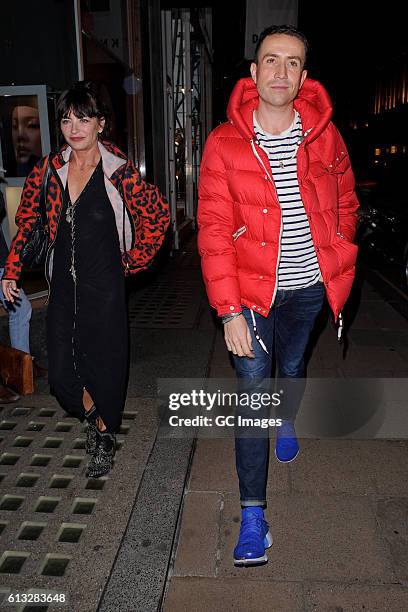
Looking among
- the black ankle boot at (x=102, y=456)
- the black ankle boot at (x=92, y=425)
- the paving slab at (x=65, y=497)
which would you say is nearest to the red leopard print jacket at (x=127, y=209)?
the black ankle boot at (x=92, y=425)

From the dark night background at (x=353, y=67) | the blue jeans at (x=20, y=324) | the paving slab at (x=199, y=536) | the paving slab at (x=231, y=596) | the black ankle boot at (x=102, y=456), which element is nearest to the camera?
the paving slab at (x=231, y=596)

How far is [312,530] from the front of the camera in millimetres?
2834

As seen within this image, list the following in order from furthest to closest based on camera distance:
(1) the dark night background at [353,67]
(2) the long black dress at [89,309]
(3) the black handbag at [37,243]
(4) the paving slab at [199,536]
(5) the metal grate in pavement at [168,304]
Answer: (1) the dark night background at [353,67], (5) the metal grate in pavement at [168,304], (3) the black handbag at [37,243], (2) the long black dress at [89,309], (4) the paving slab at [199,536]

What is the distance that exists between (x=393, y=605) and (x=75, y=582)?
4.55ft

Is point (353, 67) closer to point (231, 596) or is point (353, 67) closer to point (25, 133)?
point (25, 133)

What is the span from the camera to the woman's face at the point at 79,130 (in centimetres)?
291

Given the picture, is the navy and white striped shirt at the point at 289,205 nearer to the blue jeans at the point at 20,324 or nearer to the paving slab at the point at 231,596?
the paving slab at the point at 231,596

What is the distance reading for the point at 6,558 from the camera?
263 cm

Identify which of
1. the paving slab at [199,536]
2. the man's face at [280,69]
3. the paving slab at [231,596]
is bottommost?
the paving slab at [199,536]

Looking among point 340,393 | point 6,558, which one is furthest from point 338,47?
point 6,558

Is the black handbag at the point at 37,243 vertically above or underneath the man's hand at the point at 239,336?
above

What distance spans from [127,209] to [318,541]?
2.02m

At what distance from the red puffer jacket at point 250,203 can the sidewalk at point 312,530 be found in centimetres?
119

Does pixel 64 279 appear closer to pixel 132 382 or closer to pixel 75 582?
pixel 75 582
